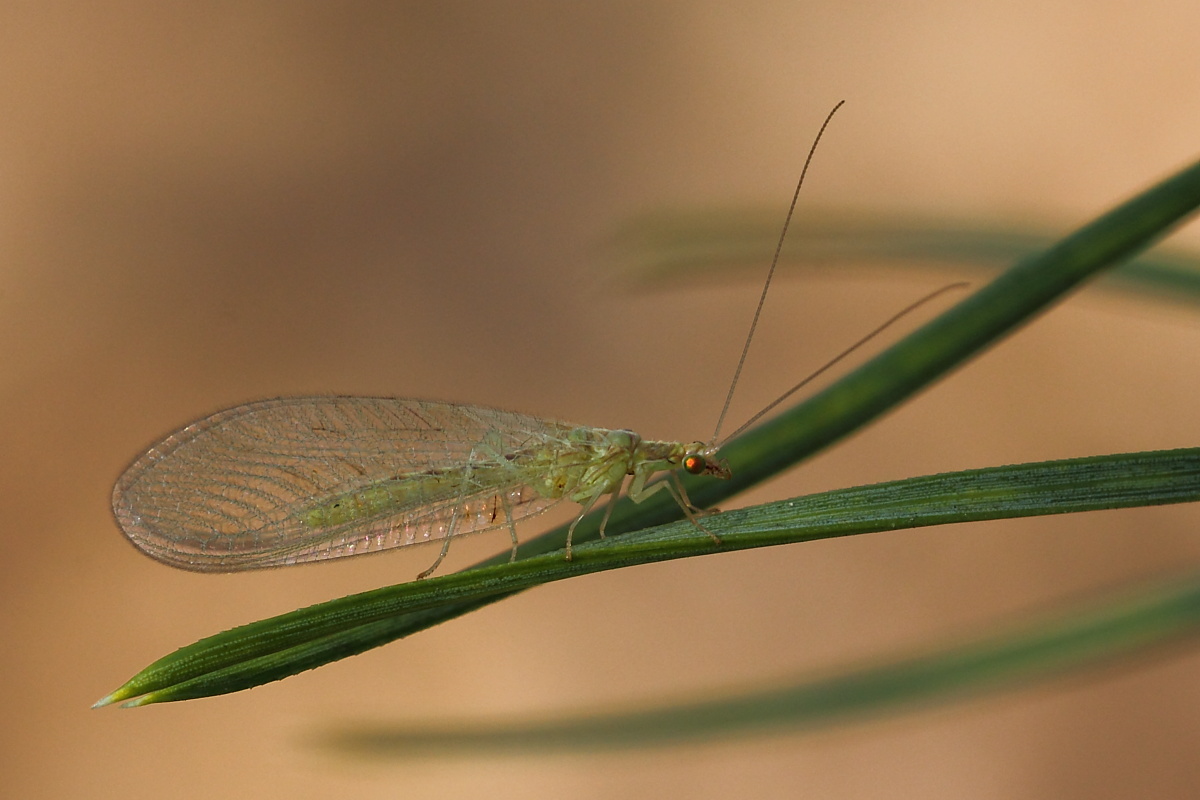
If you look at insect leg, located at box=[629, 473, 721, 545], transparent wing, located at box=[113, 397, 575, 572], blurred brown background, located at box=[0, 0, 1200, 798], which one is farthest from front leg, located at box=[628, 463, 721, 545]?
blurred brown background, located at box=[0, 0, 1200, 798]

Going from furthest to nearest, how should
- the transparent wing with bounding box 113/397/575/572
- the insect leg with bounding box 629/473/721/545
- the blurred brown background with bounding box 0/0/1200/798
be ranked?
the blurred brown background with bounding box 0/0/1200/798 < the transparent wing with bounding box 113/397/575/572 < the insect leg with bounding box 629/473/721/545

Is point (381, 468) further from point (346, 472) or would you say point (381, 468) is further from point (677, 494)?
point (677, 494)

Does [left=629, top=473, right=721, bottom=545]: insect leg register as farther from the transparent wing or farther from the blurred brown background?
the blurred brown background

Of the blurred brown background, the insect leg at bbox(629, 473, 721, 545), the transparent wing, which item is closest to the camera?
the insect leg at bbox(629, 473, 721, 545)

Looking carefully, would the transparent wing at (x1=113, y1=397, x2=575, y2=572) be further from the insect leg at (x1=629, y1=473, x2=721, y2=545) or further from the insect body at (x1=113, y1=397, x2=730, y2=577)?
the insect leg at (x1=629, y1=473, x2=721, y2=545)

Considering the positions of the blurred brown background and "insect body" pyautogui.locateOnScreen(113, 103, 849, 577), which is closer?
"insect body" pyautogui.locateOnScreen(113, 103, 849, 577)

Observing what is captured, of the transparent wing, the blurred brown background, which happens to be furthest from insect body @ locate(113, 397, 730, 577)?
the blurred brown background

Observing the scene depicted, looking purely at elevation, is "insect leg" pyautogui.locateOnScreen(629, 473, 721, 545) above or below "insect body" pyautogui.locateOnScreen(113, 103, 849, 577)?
below
